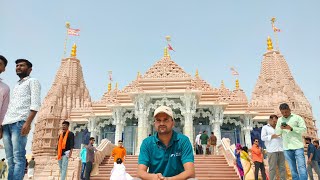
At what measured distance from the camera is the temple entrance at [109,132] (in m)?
26.2

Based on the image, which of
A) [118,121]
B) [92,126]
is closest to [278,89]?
[118,121]

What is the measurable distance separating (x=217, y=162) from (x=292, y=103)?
69.5 feet

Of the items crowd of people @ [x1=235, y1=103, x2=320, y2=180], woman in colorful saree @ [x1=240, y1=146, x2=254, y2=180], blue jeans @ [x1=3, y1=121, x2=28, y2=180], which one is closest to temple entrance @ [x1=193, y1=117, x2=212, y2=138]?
woman in colorful saree @ [x1=240, y1=146, x2=254, y2=180]

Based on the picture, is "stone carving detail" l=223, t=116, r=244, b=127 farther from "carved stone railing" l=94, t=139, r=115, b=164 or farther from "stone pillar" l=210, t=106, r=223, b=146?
"carved stone railing" l=94, t=139, r=115, b=164

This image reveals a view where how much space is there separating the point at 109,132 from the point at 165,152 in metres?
24.2

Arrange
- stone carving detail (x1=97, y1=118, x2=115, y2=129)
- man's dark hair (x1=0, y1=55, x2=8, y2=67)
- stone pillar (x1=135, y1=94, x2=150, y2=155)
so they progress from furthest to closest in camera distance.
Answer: stone carving detail (x1=97, y1=118, x2=115, y2=129) → stone pillar (x1=135, y1=94, x2=150, y2=155) → man's dark hair (x1=0, y1=55, x2=8, y2=67)

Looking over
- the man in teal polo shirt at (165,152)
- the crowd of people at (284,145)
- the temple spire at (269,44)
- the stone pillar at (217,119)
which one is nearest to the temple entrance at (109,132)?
the stone pillar at (217,119)

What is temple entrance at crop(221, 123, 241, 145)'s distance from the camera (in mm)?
24938

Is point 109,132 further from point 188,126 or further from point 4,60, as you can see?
point 4,60

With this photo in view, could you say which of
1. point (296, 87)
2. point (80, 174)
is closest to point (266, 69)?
point (296, 87)

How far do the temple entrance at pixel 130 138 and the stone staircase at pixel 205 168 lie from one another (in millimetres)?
8441

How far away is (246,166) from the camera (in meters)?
9.51

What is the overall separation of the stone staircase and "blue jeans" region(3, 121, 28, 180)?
730cm

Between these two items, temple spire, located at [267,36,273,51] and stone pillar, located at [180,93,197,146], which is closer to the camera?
stone pillar, located at [180,93,197,146]
